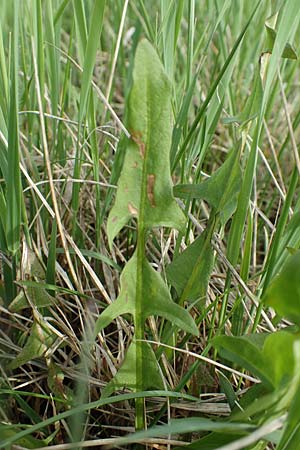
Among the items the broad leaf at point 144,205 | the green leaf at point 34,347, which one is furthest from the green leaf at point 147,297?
the green leaf at point 34,347

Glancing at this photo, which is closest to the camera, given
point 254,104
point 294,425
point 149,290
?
point 294,425

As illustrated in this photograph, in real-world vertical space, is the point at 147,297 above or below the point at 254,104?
below

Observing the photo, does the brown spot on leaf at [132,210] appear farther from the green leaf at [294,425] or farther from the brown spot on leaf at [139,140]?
the green leaf at [294,425]

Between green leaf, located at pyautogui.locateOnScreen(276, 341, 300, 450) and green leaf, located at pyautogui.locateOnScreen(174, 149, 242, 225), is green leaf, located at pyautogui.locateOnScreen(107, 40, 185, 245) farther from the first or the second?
green leaf, located at pyautogui.locateOnScreen(276, 341, 300, 450)

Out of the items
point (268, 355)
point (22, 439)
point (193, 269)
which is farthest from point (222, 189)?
point (22, 439)

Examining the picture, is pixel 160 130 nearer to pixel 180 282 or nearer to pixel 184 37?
pixel 180 282

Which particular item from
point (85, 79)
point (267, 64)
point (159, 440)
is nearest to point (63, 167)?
point (85, 79)

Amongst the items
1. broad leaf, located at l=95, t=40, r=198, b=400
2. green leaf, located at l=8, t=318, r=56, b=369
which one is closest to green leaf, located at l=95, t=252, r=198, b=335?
broad leaf, located at l=95, t=40, r=198, b=400

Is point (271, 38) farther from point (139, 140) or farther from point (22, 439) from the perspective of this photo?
point (22, 439)
